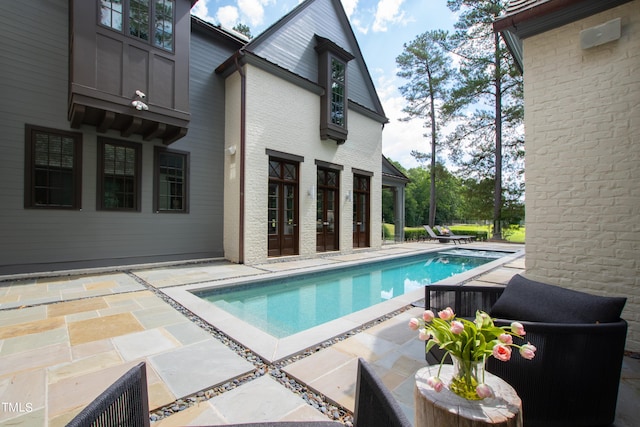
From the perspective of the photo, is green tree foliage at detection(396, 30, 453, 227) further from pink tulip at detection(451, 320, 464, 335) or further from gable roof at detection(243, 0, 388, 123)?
pink tulip at detection(451, 320, 464, 335)

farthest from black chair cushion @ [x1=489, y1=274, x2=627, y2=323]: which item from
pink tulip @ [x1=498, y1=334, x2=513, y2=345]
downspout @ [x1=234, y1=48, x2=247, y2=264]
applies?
downspout @ [x1=234, y1=48, x2=247, y2=264]

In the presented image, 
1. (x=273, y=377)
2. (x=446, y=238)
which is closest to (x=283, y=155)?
(x=273, y=377)

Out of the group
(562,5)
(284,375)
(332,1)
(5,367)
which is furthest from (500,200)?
(5,367)

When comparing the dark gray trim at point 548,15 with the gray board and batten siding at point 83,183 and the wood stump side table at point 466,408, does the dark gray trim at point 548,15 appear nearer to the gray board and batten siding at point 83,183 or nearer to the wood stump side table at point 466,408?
the wood stump side table at point 466,408

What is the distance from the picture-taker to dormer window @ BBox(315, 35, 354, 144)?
9.13m

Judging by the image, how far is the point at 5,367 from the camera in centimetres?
234

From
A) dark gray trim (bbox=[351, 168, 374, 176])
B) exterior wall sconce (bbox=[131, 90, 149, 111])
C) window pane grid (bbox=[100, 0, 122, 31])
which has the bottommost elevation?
dark gray trim (bbox=[351, 168, 374, 176])

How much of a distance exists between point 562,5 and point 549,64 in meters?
0.55

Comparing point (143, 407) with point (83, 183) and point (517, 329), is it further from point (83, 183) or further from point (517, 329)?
point (83, 183)

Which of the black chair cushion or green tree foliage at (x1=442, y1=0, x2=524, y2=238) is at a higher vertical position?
green tree foliage at (x1=442, y1=0, x2=524, y2=238)

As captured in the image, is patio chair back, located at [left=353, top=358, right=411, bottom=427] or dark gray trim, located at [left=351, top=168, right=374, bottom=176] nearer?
patio chair back, located at [left=353, top=358, right=411, bottom=427]

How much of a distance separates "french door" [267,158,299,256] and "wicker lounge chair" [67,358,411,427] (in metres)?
6.84

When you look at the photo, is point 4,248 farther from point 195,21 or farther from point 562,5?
point 562,5

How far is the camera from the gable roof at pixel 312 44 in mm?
8078
